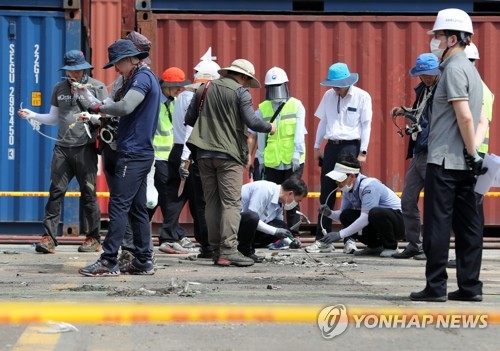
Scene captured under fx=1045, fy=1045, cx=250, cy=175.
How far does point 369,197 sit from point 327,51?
12.3ft

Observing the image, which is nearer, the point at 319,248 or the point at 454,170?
the point at 454,170

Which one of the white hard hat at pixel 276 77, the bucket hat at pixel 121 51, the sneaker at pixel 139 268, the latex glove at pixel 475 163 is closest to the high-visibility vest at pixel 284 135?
the white hard hat at pixel 276 77

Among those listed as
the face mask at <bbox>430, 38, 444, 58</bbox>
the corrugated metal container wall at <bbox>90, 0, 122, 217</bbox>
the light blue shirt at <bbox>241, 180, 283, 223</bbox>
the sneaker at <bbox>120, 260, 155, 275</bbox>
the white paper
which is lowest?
the sneaker at <bbox>120, 260, 155, 275</bbox>

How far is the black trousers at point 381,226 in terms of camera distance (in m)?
10.3

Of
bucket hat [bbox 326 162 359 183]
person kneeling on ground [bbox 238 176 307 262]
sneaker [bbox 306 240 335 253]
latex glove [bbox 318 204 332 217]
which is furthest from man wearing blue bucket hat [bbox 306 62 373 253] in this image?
person kneeling on ground [bbox 238 176 307 262]

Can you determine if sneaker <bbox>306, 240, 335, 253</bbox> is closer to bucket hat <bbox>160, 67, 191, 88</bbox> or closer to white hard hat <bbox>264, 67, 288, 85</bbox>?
white hard hat <bbox>264, 67, 288, 85</bbox>

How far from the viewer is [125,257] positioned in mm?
8992

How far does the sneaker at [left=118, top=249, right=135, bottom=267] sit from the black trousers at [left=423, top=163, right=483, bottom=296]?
2998mm

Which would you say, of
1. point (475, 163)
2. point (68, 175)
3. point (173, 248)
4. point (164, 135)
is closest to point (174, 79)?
point (164, 135)

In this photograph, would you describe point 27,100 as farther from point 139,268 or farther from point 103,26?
point 139,268

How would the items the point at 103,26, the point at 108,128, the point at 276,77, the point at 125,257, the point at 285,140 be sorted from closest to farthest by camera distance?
the point at 108,128 → the point at 125,257 → the point at 276,77 → the point at 285,140 → the point at 103,26

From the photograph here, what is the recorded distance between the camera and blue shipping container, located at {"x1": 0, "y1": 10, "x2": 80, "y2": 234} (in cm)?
1302

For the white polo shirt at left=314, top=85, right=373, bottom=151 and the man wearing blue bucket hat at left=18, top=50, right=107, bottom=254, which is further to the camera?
the white polo shirt at left=314, top=85, right=373, bottom=151

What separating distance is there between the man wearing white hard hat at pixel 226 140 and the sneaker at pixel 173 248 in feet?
5.64
